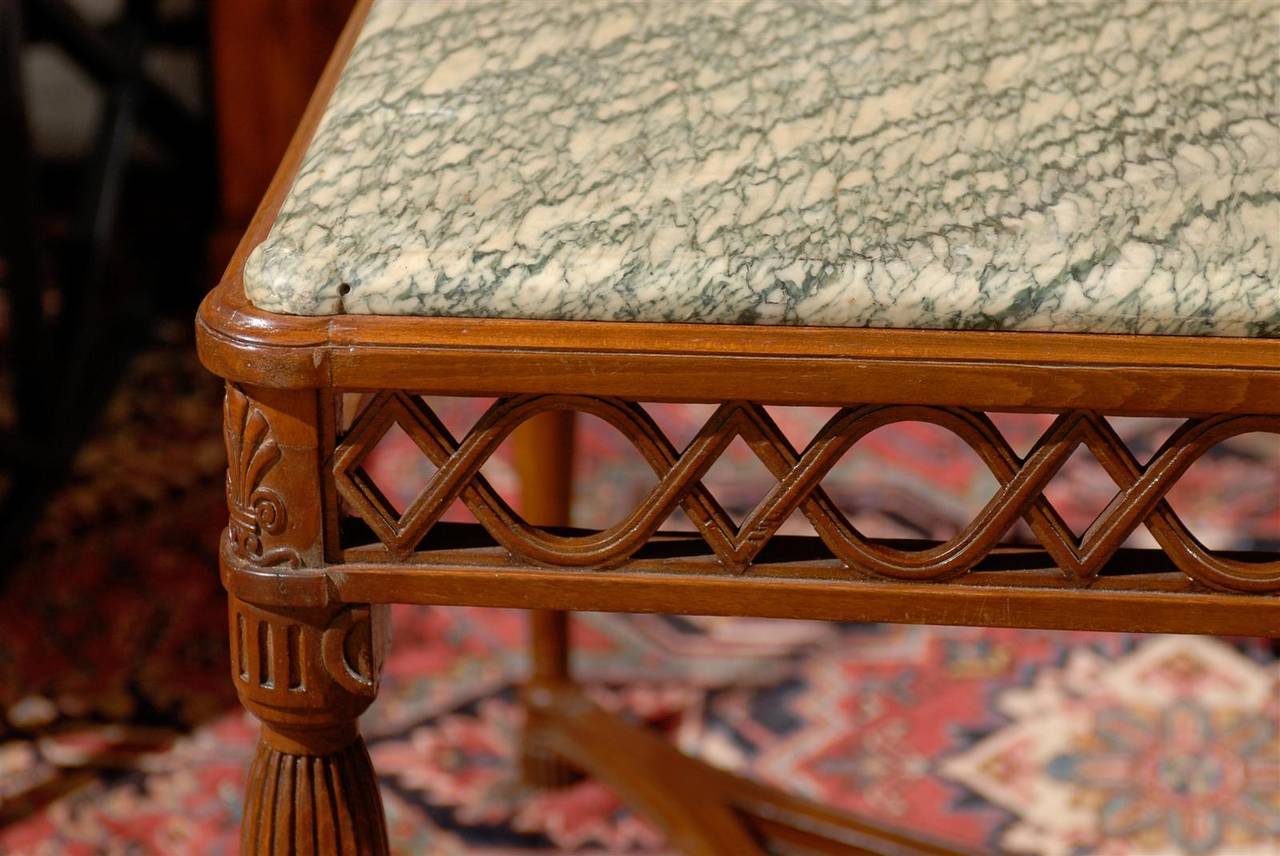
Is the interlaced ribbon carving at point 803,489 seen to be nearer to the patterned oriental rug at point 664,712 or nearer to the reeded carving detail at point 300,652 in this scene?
the reeded carving detail at point 300,652

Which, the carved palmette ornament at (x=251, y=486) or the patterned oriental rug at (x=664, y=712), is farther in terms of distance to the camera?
the patterned oriental rug at (x=664, y=712)

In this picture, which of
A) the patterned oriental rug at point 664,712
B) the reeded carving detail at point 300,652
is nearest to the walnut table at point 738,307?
the reeded carving detail at point 300,652

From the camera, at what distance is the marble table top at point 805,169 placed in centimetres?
51

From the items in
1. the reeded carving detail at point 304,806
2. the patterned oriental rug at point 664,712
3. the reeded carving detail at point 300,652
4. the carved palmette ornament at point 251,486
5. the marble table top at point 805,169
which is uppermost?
the marble table top at point 805,169

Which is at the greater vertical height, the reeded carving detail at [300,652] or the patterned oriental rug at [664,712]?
the reeded carving detail at [300,652]

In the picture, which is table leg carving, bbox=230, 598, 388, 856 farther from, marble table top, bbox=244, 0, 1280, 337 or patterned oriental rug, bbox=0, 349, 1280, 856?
patterned oriental rug, bbox=0, 349, 1280, 856

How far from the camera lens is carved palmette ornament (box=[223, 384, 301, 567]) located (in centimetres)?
54

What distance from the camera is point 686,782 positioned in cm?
98

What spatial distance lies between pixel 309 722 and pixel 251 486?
10cm

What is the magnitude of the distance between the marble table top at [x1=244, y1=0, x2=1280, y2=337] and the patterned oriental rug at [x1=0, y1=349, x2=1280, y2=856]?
24.9 inches

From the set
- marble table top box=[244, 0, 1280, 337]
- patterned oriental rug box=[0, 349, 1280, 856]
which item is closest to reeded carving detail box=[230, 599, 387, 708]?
marble table top box=[244, 0, 1280, 337]

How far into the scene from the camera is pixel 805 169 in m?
0.55

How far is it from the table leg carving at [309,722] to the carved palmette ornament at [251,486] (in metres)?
0.02

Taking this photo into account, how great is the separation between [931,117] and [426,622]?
828mm
